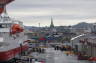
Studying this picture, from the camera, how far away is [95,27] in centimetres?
7500

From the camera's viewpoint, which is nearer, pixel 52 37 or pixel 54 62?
pixel 54 62

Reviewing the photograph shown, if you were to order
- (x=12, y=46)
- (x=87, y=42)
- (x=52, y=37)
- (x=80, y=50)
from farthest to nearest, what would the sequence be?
1. (x=52, y=37)
2. (x=80, y=50)
3. (x=87, y=42)
4. (x=12, y=46)

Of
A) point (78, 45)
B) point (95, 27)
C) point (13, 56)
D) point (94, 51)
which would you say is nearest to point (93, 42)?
point (94, 51)

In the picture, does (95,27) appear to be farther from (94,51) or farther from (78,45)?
(94,51)

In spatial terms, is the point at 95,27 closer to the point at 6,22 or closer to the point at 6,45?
the point at 6,22

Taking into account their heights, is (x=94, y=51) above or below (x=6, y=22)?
below

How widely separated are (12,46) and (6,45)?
363 cm

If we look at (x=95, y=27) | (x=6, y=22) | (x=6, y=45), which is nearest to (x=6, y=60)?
(x=6, y=45)

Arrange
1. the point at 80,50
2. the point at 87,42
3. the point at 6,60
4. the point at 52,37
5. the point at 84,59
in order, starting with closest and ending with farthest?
the point at 6,60
the point at 84,59
the point at 87,42
the point at 80,50
the point at 52,37

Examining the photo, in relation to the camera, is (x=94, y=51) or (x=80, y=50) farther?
(x=80, y=50)

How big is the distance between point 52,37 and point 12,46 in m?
81.6

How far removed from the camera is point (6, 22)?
177 ft

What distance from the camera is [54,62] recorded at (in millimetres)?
46469

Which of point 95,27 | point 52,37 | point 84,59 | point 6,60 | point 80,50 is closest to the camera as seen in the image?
point 6,60
